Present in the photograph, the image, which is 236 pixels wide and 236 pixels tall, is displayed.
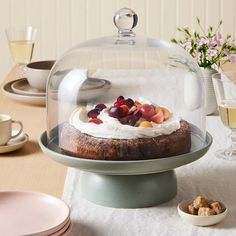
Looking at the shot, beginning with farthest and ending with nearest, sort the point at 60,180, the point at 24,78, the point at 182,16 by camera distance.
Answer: the point at 182,16
the point at 24,78
the point at 60,180

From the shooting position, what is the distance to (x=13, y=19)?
356cm

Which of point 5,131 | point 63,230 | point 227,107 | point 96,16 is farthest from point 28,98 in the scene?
point 96,16

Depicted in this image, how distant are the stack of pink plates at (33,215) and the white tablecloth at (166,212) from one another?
37 mm

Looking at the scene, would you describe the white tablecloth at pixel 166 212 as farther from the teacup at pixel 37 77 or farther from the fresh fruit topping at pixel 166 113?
the teacup at pixel 37 77

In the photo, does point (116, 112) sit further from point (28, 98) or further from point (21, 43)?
point (21, 43)

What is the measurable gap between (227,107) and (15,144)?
1.57 ft

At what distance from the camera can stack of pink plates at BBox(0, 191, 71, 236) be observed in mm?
1057

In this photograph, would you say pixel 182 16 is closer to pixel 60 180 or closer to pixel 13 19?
pixel 13 19

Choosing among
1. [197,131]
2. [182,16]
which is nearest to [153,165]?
[197,131]

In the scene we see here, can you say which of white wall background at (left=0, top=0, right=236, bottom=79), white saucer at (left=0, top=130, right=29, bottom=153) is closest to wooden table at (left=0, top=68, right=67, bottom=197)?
white saucer at (left=0, top=130, right=29, bottom=153)

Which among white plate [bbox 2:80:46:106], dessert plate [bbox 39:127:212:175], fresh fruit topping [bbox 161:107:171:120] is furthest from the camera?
white plate [bbox 2:80:46:106]

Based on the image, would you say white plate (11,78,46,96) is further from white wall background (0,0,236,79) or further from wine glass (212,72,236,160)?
white wall background (0,0,236,79)

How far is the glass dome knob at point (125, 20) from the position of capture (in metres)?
1.35

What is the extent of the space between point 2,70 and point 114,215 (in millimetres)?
2576
